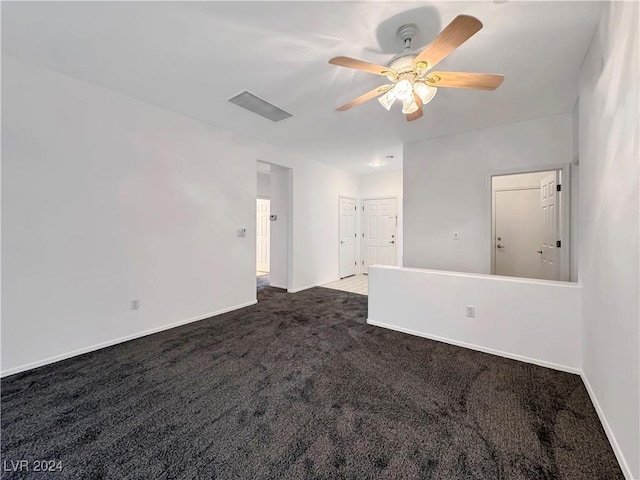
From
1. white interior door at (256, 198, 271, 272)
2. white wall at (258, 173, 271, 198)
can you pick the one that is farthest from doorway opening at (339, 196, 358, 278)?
white interior door at (256, 198, 271, 272)

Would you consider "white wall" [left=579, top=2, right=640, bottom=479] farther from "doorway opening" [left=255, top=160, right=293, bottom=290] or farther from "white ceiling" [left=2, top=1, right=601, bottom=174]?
"doorway opening" [left=255, top=160, right=293, bottom=290]

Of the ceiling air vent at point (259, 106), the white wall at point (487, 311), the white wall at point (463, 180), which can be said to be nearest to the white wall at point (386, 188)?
the white wall at point (463, 180)

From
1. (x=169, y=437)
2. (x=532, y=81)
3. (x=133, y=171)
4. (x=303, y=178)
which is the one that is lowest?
(x=169, y=437)

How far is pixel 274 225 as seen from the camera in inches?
219

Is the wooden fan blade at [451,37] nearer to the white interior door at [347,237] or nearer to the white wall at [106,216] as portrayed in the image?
the white wall at [106,216]

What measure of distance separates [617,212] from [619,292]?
0.45m

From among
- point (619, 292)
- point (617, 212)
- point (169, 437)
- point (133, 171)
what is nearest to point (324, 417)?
point (169, 437)

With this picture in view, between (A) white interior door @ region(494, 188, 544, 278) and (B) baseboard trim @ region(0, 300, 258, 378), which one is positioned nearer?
(B) baseboard trim @ region(0, 300, 258, 378)

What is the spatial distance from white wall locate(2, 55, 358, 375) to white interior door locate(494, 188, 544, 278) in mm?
4552

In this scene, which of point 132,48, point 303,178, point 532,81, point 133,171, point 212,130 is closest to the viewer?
point 132,48

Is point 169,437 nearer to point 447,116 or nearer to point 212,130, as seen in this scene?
point 212,130

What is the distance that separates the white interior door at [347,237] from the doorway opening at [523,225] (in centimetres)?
296

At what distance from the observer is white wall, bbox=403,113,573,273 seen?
11.0 feet

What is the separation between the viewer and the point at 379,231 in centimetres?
668
